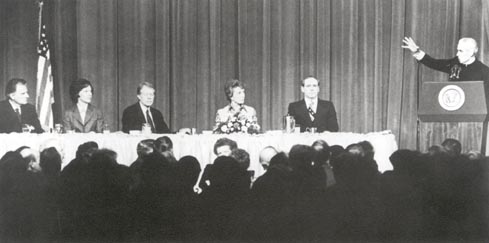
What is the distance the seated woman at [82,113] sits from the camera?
6422 mm

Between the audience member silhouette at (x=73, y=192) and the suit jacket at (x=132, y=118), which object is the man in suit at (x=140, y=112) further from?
the audience member silhouette at (x=73, y=192)

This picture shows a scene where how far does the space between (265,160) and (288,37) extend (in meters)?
4.25

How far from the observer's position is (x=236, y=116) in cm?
631

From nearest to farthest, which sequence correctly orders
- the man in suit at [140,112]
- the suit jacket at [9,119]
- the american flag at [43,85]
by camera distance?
the suit jacket at [9,119] → the man in suit at [140,112] → the american flag at [43,85]

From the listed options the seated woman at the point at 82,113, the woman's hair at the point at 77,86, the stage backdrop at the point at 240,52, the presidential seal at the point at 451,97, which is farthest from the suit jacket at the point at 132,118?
the presidential seal at the point at 451,97

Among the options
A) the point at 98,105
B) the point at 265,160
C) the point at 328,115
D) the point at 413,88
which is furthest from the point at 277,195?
the point at 98,105

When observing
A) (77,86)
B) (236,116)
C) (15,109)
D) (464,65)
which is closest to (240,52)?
(236,116)

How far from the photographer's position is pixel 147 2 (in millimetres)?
8906

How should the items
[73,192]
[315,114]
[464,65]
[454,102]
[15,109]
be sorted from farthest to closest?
1. [464,65]
2. [315,114]
3. [15,109]
4. [454,102]
5. [73,192]

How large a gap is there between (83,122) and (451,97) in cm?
378

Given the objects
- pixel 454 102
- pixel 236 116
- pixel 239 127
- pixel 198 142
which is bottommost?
pixel 198 142

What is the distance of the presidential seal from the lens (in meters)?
5.92

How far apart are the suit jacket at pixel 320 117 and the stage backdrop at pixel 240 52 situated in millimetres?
1970

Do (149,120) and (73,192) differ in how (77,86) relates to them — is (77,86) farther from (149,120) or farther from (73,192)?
(73,192)
